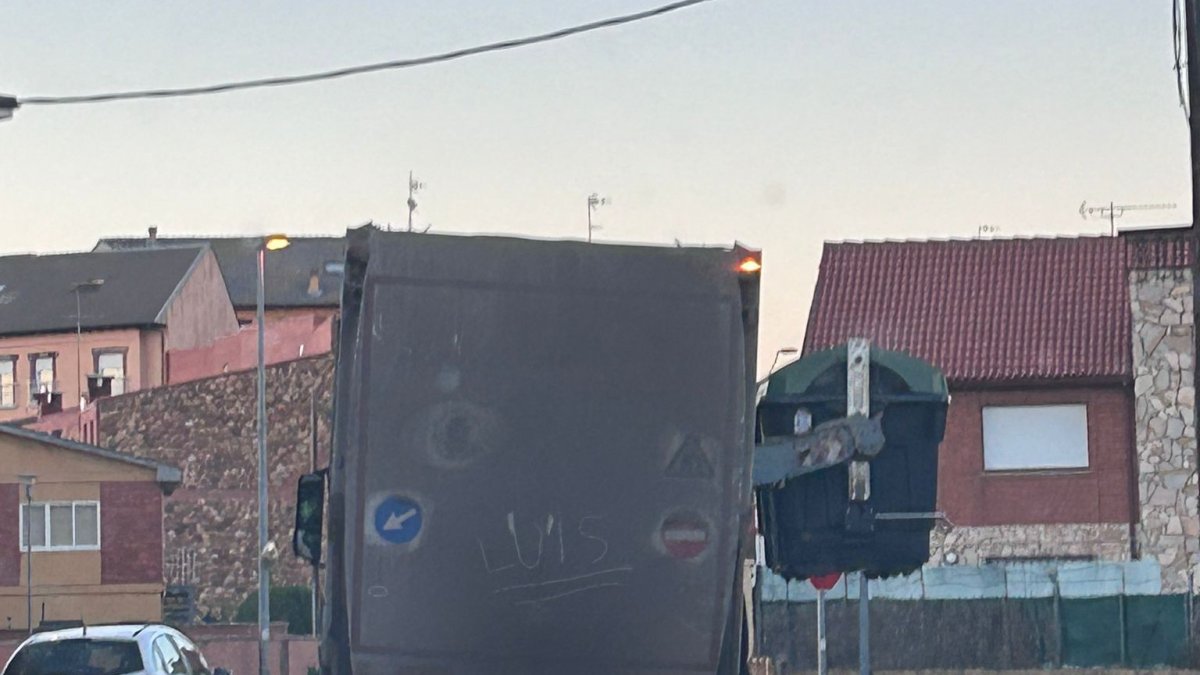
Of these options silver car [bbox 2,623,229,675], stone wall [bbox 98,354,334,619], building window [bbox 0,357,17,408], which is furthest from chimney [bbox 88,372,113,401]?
silver car [bbox 2,623,229,675]

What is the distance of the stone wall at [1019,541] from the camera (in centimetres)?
4900

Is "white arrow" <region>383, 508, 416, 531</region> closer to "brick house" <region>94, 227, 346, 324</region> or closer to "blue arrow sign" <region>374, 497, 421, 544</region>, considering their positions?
"blue arrow sign" <region>374, 497, 421, 544</region>

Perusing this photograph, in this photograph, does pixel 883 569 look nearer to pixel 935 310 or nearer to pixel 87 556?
pixel 935 310

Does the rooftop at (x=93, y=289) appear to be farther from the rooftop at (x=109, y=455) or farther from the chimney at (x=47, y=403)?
the rooftop at (x=109, y=455)

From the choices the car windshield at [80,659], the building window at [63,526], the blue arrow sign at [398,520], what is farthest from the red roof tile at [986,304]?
the blue arrow sign at [398,520]

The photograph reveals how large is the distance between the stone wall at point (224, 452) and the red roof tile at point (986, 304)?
22192 millimetres

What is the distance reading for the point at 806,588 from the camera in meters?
43.9

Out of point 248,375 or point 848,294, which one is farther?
point 248,375

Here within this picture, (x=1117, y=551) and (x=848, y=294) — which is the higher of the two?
(x=848, y=294)

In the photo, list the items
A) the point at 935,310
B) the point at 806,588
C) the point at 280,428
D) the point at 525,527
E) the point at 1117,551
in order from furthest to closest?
the point at 280,428
the point at 935,310
the point at 1117,551
the point at 806,588
the point at 525,527

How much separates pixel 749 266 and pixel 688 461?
104 cm

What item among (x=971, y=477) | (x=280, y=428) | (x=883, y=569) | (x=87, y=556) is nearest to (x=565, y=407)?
(x=883, y=569)

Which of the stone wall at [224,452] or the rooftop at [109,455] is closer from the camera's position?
the rooftop at [109,455]

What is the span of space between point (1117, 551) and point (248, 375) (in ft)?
104
